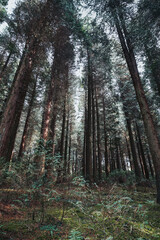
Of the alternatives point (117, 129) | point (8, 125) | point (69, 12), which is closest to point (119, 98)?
point (117, 129)

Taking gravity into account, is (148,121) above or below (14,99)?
below

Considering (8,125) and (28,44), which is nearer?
(8,125)

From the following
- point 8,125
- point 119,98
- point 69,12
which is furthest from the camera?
point 119,98

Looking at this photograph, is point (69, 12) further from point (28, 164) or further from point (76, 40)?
point (28, 164)

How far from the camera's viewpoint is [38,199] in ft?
9.31

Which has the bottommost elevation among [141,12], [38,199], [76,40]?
[38,199]

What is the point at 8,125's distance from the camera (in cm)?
570

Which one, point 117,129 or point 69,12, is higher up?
point 69,12

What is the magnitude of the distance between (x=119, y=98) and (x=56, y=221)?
1527 centimetres

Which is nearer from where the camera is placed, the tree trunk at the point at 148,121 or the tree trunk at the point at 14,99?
the tree trunk at the point at 148,121

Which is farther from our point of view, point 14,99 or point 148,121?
point 14,99

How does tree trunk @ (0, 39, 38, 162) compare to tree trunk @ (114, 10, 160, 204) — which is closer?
tree trunk @ (114, 10, 160, 204)

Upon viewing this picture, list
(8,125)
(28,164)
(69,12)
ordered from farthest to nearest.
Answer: (69,12) < (8,125) < (28,164)

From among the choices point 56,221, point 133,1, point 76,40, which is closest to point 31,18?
point 76,40
